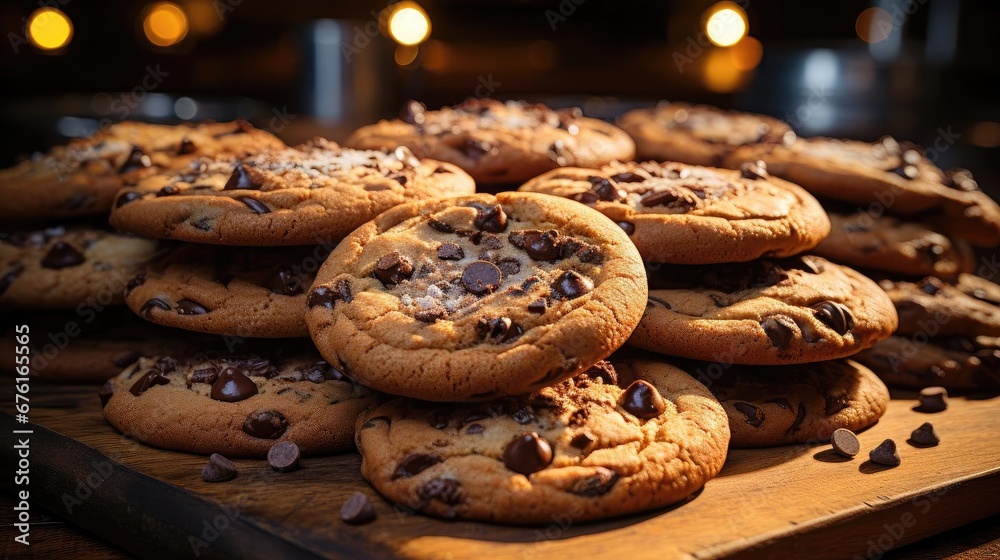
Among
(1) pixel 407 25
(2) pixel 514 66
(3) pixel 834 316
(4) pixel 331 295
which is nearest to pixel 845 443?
(3) pixel 834 316

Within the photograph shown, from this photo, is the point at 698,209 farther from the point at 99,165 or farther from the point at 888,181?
the point at 99,165

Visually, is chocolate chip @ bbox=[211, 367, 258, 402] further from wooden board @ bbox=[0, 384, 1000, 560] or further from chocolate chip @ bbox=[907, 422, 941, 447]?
chocolate chip @ bbox=[907, 422, 941, 447]

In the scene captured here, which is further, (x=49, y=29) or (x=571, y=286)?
(x=49, y=29)

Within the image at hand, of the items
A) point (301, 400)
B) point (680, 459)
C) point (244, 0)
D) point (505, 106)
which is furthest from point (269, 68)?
point (680, 459)

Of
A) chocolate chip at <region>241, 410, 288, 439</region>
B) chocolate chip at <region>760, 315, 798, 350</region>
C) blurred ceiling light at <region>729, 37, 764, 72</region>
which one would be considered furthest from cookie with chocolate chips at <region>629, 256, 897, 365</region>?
blurred ceiling light at <region>729, 37, 764, 72</region>

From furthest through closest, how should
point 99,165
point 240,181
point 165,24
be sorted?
point 165,24 < point 99,165 < point 240,181

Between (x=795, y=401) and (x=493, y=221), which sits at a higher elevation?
(x=493, y=221)

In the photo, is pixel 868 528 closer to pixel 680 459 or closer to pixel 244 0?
pixel 680 459

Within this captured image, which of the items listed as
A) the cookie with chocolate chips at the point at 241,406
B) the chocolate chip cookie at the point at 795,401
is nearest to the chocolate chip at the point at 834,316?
the chocolate chip cookie at the point at 795,401
